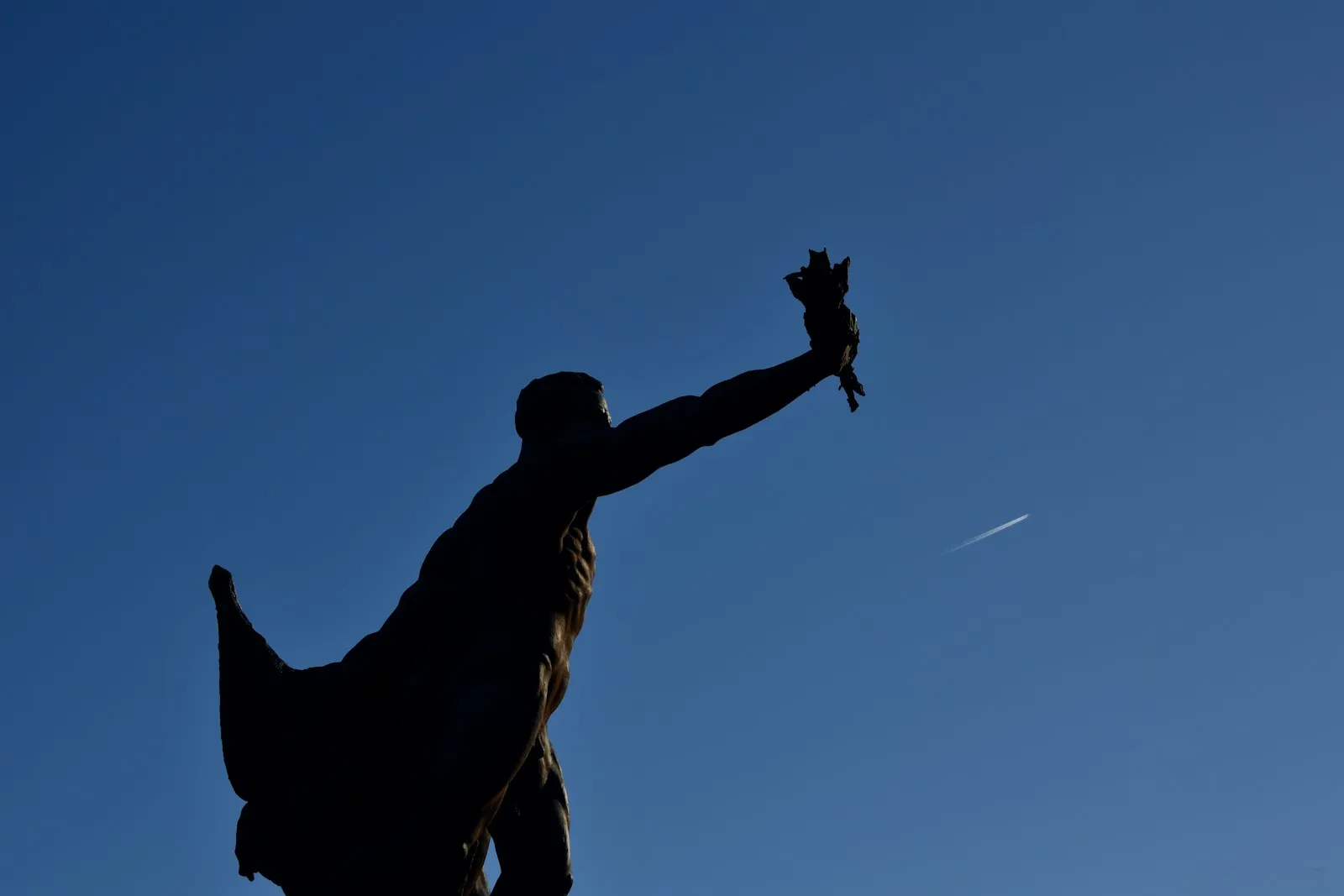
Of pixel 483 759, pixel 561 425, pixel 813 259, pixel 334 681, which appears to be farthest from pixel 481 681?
pixel 813 259

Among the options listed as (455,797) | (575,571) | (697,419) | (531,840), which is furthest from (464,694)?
(697,419)

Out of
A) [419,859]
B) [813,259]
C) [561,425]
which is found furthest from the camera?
[561,425]

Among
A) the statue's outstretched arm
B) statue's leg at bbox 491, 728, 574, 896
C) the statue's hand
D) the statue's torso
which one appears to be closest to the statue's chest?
the statue's torso

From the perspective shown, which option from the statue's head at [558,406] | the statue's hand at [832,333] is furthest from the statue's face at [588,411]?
the statue's hand at [832,333]

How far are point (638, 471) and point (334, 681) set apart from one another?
187 centimetres

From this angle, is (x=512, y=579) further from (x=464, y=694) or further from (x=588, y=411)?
(x=588, y=411)

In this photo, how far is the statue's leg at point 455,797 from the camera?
7.91 m

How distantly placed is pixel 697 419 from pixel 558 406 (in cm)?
117

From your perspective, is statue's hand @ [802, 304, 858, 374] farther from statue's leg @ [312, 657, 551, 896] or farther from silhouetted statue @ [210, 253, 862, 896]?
statue's leg @ [312, 657, 551, 896]

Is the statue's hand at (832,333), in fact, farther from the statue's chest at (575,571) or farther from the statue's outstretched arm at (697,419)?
the statue's chest at (575,571)

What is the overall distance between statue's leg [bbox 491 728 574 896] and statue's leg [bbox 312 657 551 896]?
2.09 ft

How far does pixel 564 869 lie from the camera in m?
8.88

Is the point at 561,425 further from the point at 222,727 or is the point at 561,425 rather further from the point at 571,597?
the point at 222,727

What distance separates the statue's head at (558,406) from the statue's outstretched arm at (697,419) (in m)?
0.59
